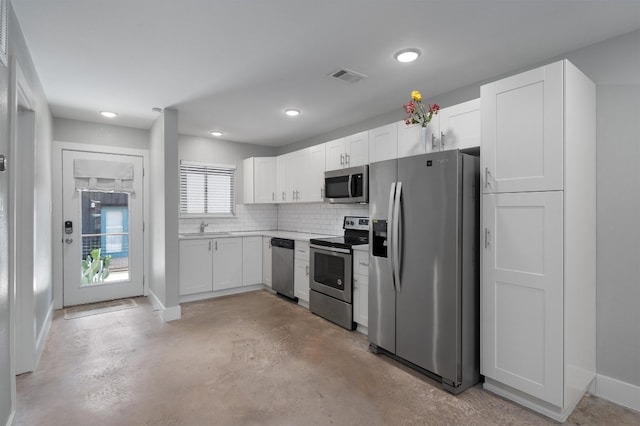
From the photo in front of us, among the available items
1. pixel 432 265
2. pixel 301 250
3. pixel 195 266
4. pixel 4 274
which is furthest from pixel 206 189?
pixel 432 265

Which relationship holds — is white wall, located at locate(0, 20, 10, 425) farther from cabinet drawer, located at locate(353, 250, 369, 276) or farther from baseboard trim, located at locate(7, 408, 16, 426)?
cabinet drawer, located at locate(353, 250, 369, 276)

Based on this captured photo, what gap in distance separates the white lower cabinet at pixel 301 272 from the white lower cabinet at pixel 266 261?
71cm

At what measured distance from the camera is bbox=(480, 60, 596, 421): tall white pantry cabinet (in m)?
2.03

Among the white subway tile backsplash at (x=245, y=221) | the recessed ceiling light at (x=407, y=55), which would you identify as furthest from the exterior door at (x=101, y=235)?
the recessed ceiling light at (x=407, y=55)

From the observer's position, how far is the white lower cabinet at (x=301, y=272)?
429 cm

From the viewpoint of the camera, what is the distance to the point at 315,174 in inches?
180

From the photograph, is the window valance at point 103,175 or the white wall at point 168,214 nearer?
the white wall at point 168,214

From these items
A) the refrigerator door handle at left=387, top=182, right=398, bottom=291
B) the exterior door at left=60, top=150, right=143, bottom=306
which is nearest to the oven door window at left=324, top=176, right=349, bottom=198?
the refrigerator door handle at left=387, top=182, right=398, bottom=291

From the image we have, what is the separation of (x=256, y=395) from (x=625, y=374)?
8.34 feet

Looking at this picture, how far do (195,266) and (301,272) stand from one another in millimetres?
1508

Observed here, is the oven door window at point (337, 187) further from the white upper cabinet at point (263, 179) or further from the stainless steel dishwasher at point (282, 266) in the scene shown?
the white upper cabinet at point (263, 179)

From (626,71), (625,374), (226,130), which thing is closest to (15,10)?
(226,130)

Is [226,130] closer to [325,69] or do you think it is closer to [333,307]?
[325,69]

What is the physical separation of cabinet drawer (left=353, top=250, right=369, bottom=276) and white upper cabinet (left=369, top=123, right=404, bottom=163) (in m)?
1.03
